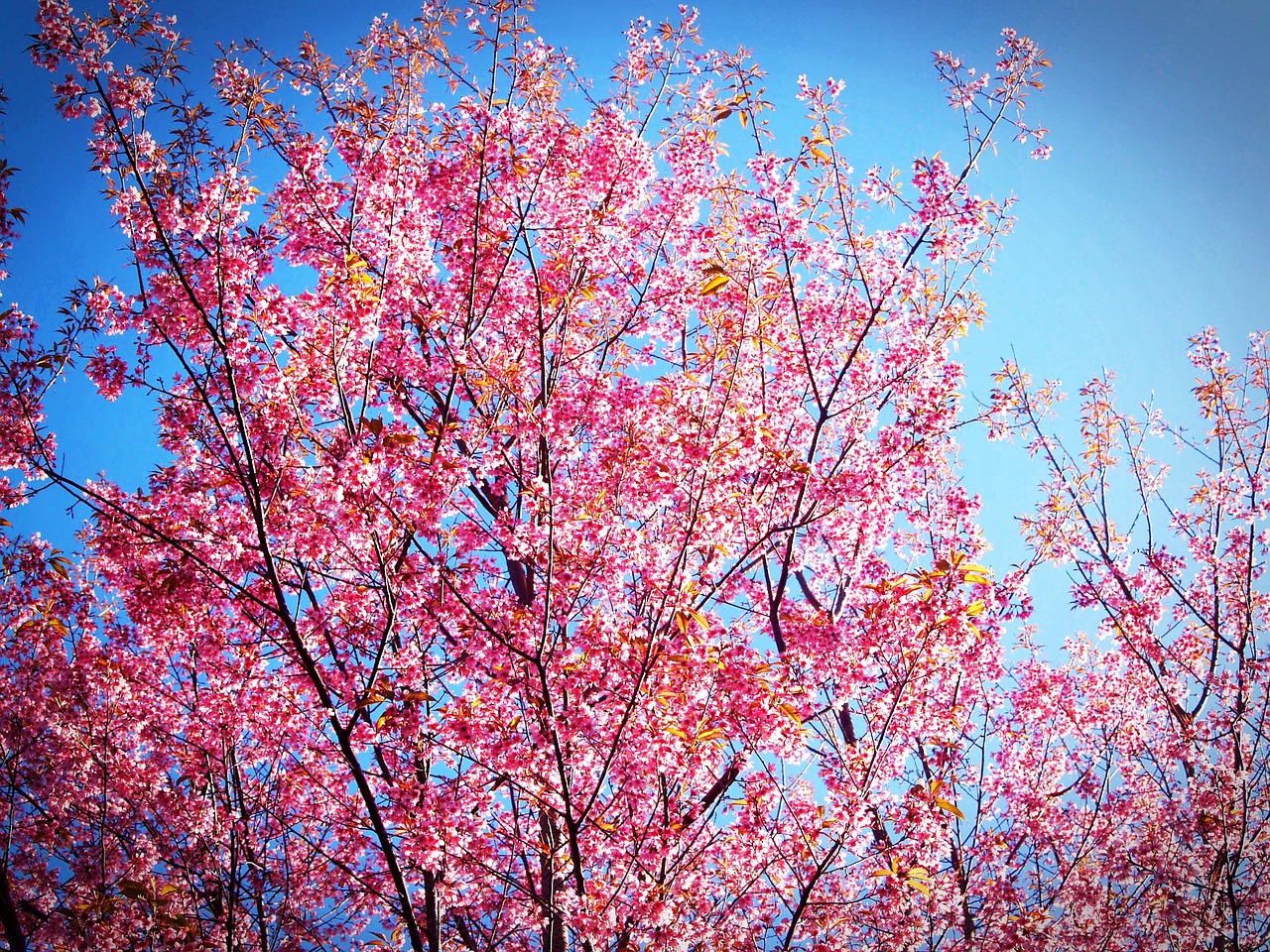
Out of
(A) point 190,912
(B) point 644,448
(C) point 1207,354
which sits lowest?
(A) point 190,912

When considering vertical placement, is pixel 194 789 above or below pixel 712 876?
above

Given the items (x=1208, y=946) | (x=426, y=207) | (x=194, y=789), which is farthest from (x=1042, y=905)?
(x=426, y=207)

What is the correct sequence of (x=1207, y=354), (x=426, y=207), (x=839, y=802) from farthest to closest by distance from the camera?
1. (x=1207, y=354)
2. (x=426, y=207)
3. (x=839, y=802)

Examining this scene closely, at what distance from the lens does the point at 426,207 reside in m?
6.10

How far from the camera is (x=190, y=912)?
17.8ft

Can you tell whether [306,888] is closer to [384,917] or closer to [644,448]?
[384,917]

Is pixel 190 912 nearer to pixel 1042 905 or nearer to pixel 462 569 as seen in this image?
pixel 462 569

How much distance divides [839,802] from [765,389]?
328 centimetres

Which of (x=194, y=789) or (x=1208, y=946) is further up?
(x=194, y=789)

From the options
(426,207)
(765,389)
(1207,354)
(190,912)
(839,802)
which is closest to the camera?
(839,802)

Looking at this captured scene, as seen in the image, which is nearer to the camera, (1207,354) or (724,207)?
(724,207)

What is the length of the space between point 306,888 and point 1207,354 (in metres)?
9.68

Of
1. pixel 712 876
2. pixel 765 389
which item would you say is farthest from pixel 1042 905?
pixel 765 389

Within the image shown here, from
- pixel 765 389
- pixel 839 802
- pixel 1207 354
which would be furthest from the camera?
pixel 1207 354
